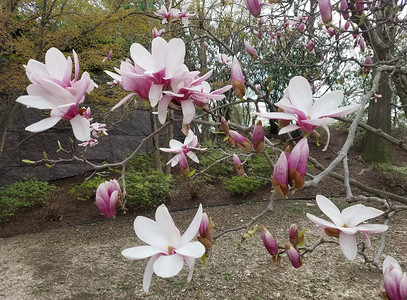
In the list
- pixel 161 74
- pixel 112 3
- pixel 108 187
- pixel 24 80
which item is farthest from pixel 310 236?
pixel 112 3

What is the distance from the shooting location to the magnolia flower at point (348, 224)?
0.55 metres

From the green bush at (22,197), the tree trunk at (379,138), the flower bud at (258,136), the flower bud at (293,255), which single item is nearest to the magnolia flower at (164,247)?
the flower bud at (258,136)

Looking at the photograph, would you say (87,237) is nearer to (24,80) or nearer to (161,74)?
(24,80)

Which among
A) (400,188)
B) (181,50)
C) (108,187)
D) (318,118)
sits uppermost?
(181,50)

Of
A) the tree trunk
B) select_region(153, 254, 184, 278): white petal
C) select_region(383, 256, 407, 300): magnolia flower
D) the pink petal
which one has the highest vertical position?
the pink petal

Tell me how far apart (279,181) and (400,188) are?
17.6ft

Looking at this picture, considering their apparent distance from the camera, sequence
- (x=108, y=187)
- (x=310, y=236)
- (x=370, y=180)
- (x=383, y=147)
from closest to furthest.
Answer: (x=108, y=187)
(x=310, y=236)
(x=370, y=180)
(x=383, y=147)

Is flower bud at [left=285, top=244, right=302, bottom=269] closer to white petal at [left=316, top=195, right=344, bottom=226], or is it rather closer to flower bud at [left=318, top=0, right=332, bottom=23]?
white petal at [left=316, top=195, right=344, bottom=226]

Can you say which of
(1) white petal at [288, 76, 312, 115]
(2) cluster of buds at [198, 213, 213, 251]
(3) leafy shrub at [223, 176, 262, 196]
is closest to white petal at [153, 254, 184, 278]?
(2) cluster of buds at [198, 213, 213, 251]

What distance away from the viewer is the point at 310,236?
3400 millimetres

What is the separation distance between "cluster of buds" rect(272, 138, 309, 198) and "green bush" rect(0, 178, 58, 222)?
4681 millimetres

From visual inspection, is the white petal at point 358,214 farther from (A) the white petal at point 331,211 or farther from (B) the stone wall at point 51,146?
(B) the stone wall at point 51,146

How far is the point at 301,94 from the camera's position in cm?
57

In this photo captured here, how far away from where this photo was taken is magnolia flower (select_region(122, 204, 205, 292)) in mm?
492
